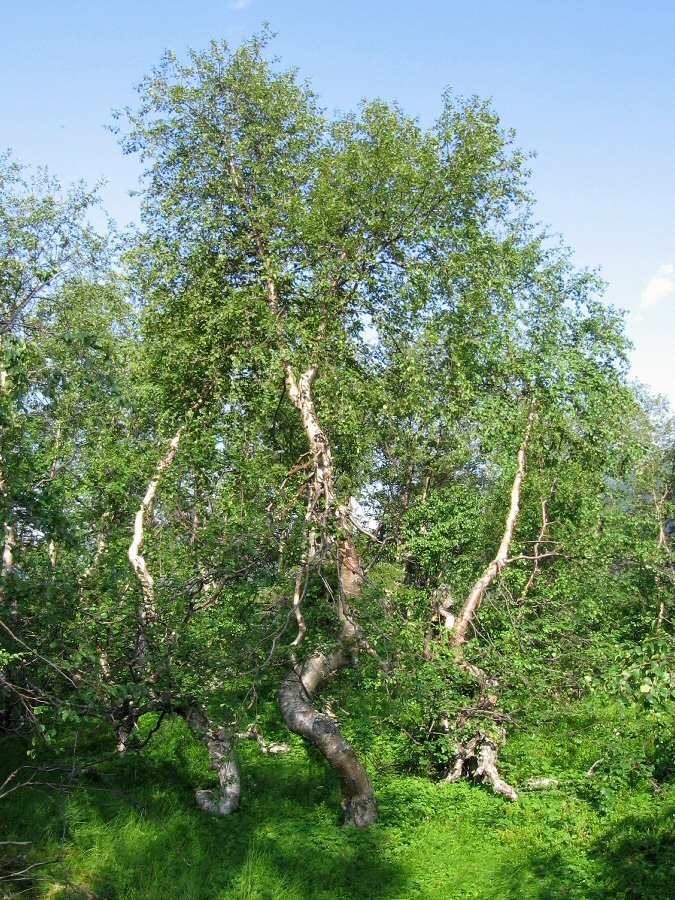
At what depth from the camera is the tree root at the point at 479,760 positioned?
11.5 m

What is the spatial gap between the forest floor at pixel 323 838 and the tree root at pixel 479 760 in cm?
26

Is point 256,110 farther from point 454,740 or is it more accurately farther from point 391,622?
point 454,740

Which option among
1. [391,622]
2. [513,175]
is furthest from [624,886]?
[513,175]

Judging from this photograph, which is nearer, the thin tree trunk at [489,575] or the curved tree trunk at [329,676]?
the curved tree trunk at [329,676]

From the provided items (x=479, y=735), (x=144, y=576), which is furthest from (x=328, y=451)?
(x=479, y=735)

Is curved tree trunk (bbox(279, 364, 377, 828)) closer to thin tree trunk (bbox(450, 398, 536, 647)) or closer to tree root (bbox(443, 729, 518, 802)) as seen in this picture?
tree root (bbox(443, 729, 518, 802))

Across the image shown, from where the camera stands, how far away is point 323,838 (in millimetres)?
9820

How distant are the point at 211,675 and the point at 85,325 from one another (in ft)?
38.7

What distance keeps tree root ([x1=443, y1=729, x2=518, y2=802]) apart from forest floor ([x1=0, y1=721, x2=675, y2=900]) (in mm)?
263

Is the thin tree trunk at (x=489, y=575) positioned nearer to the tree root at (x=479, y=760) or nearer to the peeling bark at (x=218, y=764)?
the tree root at (x=479, y=760)

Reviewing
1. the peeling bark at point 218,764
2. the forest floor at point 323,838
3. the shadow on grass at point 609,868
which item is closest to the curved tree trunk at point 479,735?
the forest floor at point 323,838

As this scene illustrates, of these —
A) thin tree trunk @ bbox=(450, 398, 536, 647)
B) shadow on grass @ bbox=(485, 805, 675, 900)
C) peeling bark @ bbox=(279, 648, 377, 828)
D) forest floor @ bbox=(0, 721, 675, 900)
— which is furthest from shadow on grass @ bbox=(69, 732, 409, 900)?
thin tree trunk @ bbox=(450, 398, 536, 647)

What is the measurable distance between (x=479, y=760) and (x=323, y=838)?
3.27 meters

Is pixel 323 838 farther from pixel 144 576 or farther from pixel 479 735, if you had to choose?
pixel 144 576
